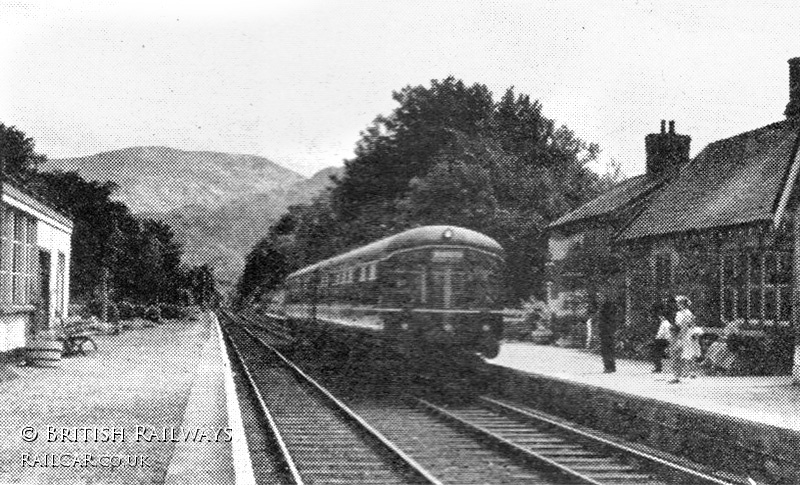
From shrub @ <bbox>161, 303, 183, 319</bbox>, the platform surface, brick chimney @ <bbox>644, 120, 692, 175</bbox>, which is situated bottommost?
shrub @ <bbox>161, 303, 183, 319</bbox>

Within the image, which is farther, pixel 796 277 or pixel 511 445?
pixel 796 277

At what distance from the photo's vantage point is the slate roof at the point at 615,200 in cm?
3048

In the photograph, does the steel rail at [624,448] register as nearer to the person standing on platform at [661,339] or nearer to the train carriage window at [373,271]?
the person standing on platform at [661,339]

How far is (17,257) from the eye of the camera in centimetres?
2028

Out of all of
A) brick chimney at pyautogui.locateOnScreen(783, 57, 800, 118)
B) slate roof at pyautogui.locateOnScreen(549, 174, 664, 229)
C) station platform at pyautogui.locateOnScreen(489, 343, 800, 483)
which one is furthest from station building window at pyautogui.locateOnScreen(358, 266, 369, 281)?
slate roof at pyautogui.locateOnScreen(549, 174, 664, 229)

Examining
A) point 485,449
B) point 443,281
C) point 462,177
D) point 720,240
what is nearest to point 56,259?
point 462,177

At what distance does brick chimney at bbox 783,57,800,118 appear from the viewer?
70.8 feet

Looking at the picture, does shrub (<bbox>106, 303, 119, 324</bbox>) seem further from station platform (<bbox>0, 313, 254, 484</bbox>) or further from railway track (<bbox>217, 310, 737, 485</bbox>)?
railway track (<bbox>217, 310, 737, 485</bbox>)

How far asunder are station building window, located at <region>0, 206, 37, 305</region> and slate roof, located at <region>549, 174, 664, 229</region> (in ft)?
55.3

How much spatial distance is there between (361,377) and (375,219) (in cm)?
1126

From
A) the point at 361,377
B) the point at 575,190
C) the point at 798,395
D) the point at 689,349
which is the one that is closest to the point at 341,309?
the point at 361,377

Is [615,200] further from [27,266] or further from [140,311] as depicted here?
[140,311]

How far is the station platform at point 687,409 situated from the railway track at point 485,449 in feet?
2.58

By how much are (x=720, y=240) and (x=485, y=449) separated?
12204 mm
